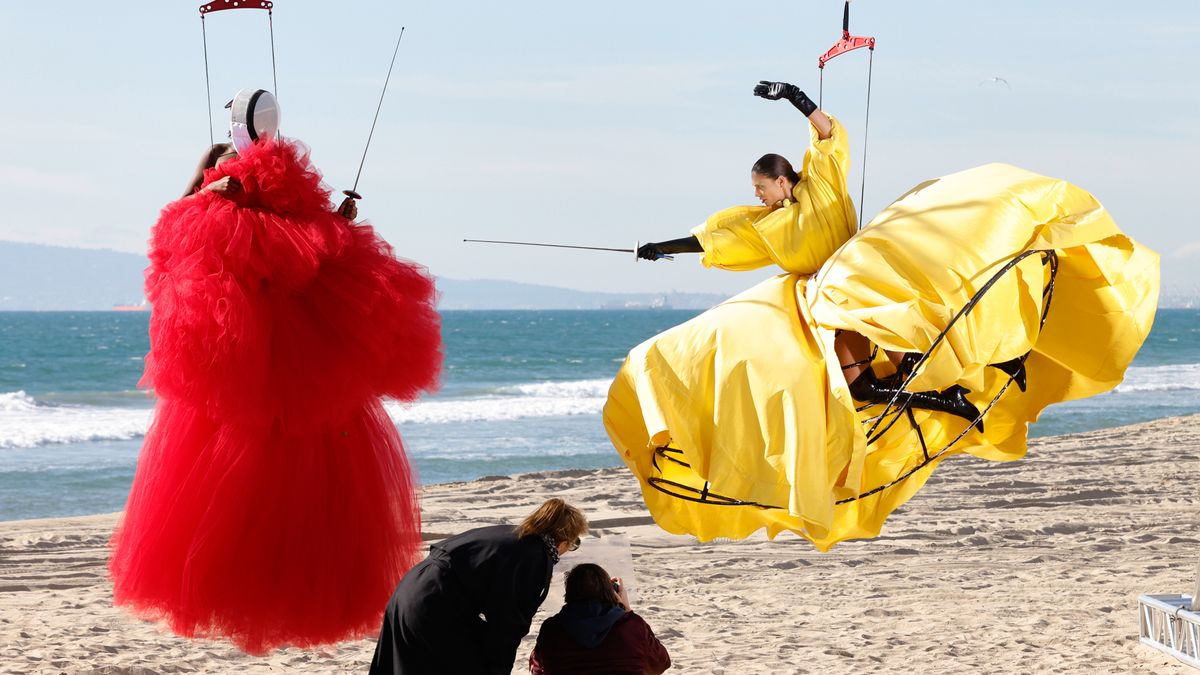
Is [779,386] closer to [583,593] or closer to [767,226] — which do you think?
[767,226]

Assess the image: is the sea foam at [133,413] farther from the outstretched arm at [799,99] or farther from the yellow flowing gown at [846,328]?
the outstretched arm at [799,99]

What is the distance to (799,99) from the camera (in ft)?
11.7

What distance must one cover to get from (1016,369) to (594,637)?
1518 millimetres

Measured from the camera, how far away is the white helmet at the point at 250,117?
12.0ft

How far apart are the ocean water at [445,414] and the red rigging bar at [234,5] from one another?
1.28 m

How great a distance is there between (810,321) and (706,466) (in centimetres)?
50

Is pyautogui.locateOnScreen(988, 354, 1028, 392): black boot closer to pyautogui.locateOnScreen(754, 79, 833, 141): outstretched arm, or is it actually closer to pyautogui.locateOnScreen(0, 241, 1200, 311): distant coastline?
pyautogui.locateOnScreen(754, 79, 833, 141): outstretched arm

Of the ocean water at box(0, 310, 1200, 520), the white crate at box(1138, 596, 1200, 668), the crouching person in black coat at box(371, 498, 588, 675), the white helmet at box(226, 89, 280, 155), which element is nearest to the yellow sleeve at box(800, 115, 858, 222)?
the crouching person in black coat at box(371, 498, 588, 675)

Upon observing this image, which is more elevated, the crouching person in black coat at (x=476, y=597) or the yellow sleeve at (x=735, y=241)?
the yellow sleeve at (x=735, y=241)

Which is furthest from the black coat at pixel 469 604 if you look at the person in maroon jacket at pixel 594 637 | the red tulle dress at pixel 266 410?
the red tulle dress at pixel 266 410

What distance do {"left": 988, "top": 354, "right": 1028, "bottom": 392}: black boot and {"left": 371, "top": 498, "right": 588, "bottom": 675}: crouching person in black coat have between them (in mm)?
1399

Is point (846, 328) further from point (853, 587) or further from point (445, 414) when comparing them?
point (445, 414)

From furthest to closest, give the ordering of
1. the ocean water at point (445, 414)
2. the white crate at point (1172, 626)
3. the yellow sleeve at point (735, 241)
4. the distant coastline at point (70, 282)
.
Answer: the distant coastline at point (70, 282) → the ocean water at point (445, 414) → the white crate at point (1172, 626) → the yellow sleeve at point (735, 241)

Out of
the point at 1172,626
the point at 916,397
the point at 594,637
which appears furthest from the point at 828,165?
the point at 1172,626
